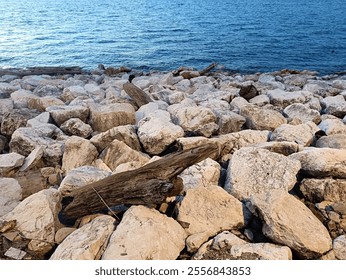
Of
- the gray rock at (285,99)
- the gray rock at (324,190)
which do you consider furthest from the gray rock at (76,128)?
the gray rock at (285,99)

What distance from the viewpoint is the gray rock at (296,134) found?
4.89 meters

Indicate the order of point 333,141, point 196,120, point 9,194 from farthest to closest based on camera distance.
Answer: point 196,120 → point 333,141 → point 9,194

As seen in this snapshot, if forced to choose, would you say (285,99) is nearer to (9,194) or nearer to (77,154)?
(77,154)

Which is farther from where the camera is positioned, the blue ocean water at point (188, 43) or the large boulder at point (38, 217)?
the blue ocean water at point (188, 43)

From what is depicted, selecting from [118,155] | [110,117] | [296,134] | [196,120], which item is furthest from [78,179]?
[296,134]

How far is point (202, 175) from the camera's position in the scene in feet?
13.0

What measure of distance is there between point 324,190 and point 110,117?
3.83 meters

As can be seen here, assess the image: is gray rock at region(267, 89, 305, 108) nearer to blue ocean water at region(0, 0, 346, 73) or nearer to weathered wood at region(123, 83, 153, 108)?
weathered wood at region(123, 83, 153, 108)

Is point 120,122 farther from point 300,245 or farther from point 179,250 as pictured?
point 300,245

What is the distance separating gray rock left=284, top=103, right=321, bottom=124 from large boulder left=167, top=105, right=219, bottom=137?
1713 mm

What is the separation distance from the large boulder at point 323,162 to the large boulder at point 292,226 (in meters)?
0.82

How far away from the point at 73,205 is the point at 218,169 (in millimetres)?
1844

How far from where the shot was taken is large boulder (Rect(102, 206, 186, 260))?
284 cm

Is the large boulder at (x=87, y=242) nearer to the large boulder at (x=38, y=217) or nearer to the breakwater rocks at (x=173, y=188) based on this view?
the breakwater rocks at (x=173, y=188)
